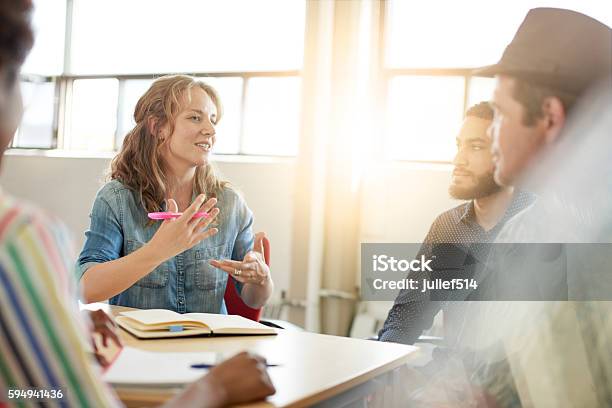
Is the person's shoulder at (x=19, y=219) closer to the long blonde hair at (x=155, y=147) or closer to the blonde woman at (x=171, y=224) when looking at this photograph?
the blonde woman at (x=171, y=224)

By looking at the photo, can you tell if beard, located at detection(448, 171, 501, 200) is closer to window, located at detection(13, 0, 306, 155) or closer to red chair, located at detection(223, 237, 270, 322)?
red chair, located at detection(223, 237, 270, 322)

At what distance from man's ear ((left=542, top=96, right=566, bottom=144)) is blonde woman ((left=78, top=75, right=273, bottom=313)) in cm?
74

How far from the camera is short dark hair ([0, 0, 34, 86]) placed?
632 mm

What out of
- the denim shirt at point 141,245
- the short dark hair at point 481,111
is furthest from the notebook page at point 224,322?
the short dark hair at point 481,111

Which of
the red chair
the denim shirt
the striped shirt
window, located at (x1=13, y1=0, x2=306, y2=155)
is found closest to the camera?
the striped shirt

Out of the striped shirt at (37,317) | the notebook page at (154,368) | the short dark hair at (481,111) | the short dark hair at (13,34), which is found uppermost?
the short dark hair at (481,111)

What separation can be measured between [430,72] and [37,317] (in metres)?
2.91

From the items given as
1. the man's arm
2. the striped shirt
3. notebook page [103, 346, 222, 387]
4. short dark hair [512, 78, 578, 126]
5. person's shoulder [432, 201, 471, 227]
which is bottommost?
the man's arm

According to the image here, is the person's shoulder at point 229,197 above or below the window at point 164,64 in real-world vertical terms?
below

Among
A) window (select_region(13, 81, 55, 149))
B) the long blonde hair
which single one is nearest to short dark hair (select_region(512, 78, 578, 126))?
the long blonde hair

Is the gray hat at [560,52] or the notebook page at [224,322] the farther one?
the notebook page at [224,322]

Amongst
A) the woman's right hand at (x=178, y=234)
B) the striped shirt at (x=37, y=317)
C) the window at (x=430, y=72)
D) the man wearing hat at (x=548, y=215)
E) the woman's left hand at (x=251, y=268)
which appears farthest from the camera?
the window at (x=430, y=72)

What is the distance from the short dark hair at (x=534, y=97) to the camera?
1.21 metres

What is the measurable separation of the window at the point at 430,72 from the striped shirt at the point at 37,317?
2.71 metres
